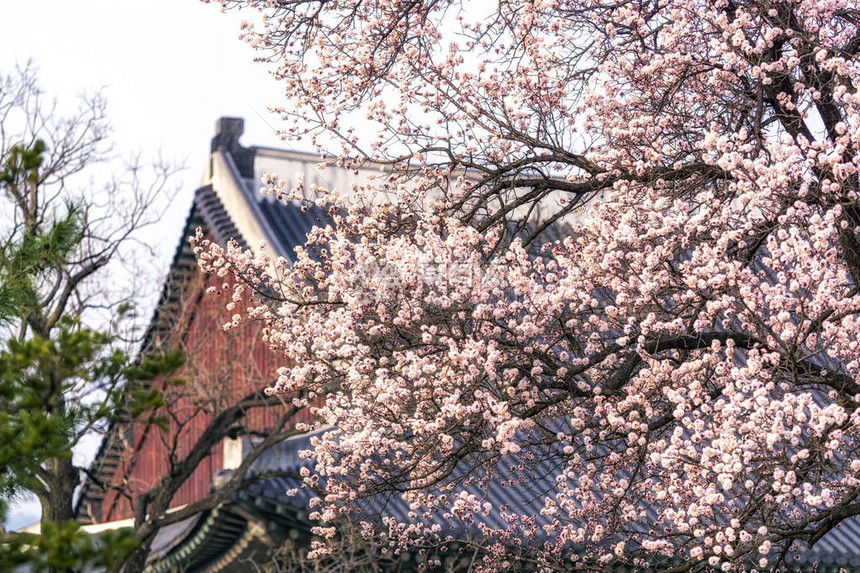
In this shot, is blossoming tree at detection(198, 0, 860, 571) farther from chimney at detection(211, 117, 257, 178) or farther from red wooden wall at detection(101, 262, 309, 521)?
chimney at detection(211, 117, 257, 178)

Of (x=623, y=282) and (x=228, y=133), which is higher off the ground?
(x=228, y=133)

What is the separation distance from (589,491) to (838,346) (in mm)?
1869

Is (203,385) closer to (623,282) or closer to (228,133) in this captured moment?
(228,133)

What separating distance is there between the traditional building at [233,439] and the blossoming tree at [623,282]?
3438 mm

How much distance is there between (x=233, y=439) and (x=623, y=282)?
7.68 metres

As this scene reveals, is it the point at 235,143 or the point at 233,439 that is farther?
the point at 235,143

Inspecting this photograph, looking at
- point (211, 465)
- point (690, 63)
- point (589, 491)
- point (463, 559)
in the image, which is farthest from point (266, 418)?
point (690, 63)

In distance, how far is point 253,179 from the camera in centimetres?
1766

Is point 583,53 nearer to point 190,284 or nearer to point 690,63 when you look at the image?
point 690,63

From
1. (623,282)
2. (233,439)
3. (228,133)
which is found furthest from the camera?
(228,133)

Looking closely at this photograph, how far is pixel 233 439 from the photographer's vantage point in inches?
530

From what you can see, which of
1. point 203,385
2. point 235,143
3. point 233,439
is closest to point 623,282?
point 233,439

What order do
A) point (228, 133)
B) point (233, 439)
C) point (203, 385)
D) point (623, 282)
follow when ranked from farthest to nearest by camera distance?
point (228, 133) → point (203, 385) → point (233, 439) → point (623, 282)

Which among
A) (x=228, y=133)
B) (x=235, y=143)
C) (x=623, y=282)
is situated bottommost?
(x=623, y=282)
